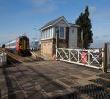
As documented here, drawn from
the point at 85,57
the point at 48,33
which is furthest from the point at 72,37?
the point at 85,57

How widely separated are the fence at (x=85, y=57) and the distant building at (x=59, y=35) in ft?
22.1

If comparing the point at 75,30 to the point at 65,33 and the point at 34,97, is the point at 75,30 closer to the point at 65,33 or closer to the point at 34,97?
the point at 65,33

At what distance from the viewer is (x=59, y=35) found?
3247 cm

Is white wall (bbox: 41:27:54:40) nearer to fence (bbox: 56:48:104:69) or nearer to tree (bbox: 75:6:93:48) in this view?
fence (bbox: 56:48:104:69)

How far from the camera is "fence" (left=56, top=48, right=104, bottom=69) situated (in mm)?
16688

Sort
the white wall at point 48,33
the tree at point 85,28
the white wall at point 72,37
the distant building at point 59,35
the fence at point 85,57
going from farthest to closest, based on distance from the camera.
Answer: the tree at point 85,28
the white wall at point 72,37
the white wall at point 48,33
the distant building at point 59,35
the fence at point 85,57

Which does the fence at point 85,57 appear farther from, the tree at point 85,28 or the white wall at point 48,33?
the tree at point 85,28

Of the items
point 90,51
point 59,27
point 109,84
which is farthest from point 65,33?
point 109,84

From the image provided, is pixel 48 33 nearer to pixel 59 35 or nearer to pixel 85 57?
pixel 59 35

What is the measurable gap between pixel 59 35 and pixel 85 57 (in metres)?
14.1

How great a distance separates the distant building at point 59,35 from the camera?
31875 mm

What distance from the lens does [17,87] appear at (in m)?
10.8

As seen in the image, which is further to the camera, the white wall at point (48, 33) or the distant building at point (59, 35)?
the white wall at point (48, 33)

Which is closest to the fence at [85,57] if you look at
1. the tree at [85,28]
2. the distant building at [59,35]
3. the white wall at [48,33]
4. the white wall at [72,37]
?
the distant building at [59,35]
